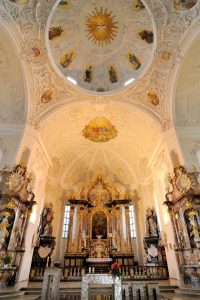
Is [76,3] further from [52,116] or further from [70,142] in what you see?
[70,142]

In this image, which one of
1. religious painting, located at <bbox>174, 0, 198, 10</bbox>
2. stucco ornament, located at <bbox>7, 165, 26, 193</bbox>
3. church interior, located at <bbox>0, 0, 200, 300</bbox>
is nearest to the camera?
church interior, located at <bbox>0, 0, 200, 300</bbox>

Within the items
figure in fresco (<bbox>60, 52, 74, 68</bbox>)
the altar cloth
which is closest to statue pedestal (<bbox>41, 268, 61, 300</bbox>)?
the altar cloth

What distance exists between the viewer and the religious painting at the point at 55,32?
11511 millimetres

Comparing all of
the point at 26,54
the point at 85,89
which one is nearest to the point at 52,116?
the point at 85,89

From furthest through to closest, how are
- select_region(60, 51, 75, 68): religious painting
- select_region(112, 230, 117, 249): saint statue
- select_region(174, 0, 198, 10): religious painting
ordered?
1. select_region(112, 230, 117, 249): saint statue
2. select_region(60, 51, 75, 68): religious painting
3. select_region(174, 0, 198, 10): religious painting

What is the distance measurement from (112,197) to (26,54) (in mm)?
14112

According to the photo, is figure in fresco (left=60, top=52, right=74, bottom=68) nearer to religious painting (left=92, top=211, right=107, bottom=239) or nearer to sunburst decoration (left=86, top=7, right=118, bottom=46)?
sunburst decoration (left=86, top=7, right=118, bottom=46)

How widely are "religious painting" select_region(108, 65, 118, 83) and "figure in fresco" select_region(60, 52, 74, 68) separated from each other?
2865 millimetres

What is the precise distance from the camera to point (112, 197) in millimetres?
18688

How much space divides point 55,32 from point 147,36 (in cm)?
586

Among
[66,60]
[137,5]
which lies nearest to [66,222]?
[66,60]

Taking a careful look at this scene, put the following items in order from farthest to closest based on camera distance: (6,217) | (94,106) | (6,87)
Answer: (94,106)
(6,87)
(6,217)

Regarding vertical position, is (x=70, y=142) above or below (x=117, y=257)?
above

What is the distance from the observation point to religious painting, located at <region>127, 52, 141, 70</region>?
12.9 m
